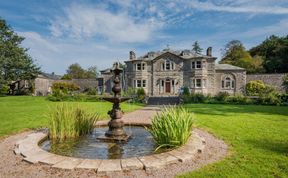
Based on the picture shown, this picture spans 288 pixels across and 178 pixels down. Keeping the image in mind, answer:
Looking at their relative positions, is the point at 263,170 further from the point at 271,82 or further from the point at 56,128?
the point at 271,82

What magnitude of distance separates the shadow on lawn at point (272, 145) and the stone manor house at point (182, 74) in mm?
26050

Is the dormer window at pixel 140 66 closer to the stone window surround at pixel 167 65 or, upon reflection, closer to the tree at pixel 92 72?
the stone window surround at pixel 167 65

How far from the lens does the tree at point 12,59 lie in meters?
37.2

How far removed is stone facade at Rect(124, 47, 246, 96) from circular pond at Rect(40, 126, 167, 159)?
86.2 feet

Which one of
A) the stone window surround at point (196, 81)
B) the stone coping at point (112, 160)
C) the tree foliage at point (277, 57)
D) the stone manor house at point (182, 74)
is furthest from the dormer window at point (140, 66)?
the tree foliage at point (277, 57)

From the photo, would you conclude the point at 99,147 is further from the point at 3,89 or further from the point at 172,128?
the point at 3,89

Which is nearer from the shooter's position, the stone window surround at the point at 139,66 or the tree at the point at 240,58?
the stone window surround at the point at 139,66

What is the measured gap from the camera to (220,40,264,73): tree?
4890 cm

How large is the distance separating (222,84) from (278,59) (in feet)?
65.5

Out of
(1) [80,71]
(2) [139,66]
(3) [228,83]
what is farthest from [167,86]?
(1) [80,71]

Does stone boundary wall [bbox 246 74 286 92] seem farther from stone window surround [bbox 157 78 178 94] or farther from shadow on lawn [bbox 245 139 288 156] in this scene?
shadow on lawn [bbox 245 139 288 156]

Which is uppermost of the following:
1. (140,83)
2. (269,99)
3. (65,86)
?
(140,83)

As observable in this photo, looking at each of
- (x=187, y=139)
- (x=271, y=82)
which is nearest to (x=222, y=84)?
(x=271, y=82)

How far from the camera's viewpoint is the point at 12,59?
124 feet
